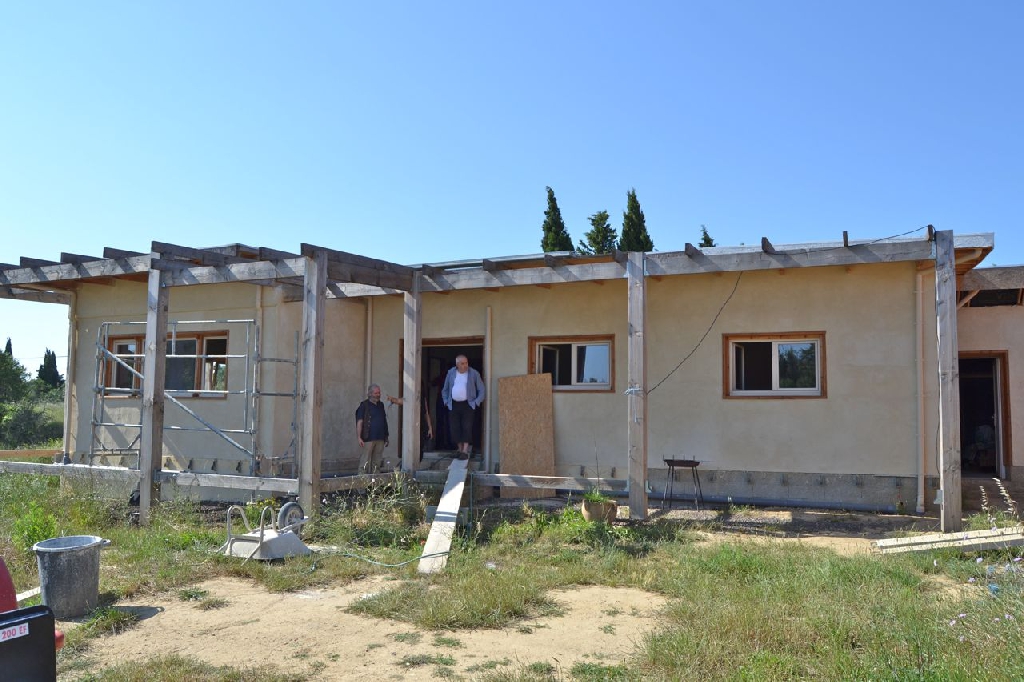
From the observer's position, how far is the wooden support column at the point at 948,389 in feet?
29.5

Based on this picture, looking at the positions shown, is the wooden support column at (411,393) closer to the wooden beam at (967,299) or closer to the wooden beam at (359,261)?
the wooden beam at (359,261)

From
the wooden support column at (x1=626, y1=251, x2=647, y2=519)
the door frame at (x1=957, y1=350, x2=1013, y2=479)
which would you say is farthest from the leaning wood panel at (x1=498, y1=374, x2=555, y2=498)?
the door frame at (x1=957, y1=350, x2=1013, y2=479)

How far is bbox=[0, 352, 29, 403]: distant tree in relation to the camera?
31.6m

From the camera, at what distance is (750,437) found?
456 inches

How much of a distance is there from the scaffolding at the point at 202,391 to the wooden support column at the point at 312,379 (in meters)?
1.61

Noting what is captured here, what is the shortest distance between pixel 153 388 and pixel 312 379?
2634 millimetres

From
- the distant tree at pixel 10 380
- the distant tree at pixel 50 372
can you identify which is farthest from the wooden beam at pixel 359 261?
the distant tree at pixel 50 372

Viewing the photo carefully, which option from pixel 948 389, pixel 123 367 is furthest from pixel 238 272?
pixel 948 389

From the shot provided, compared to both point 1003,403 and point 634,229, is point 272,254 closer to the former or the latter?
point 1003,403

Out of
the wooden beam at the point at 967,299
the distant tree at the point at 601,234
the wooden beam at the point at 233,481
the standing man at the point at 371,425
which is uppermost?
the distant tree at the point at 601,234

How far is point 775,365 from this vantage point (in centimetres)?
1164

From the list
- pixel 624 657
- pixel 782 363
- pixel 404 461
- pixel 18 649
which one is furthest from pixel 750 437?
pixel 18 649

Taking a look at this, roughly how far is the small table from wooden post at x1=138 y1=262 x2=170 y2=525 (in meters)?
7.04

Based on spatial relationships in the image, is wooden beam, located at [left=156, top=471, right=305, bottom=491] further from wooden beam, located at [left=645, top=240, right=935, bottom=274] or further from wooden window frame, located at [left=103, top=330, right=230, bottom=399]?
wooden beam, located at [left=645, top=240, right=935, bottom=274]
